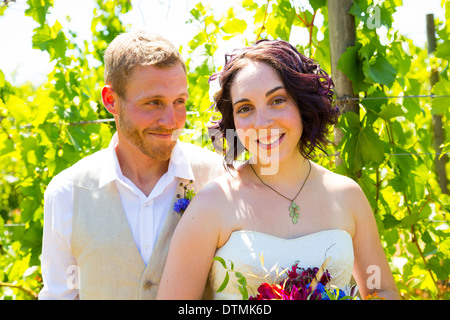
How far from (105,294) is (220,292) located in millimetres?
423

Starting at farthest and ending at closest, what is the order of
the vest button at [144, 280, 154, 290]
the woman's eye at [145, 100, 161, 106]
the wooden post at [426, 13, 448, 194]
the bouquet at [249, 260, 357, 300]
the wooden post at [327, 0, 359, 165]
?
the wooden post at [426, 13, 448, 194]
the wooden post at [327, 0, 359, 165]
the woman's eye at [145, 100, 161, 106]
the vest button at [144, 280, 154, 290]
the bouquet at [249, 260, 357, 300]

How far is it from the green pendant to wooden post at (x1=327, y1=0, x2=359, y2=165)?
64 cm

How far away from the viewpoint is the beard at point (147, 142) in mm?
2041

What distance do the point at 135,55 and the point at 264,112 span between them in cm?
55

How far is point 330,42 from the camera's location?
2.42 meters

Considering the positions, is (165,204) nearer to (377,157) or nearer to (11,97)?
(377,157)

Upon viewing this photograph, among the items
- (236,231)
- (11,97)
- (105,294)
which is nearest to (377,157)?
(236,231)

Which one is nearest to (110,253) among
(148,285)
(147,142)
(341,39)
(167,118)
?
(148,285)

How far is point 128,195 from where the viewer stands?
2.05 metres

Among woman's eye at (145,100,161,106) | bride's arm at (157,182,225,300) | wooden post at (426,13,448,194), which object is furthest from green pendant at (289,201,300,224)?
wooden post at (426,13,448,194)

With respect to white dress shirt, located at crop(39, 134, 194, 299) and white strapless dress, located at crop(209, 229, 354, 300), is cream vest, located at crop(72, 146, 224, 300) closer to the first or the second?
white dress shirt, located at crop(39, 134, 194, 299)

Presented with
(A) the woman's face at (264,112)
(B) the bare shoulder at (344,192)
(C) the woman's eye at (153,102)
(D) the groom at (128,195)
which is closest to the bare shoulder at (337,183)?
(B) the bare shoulder at (344,192)

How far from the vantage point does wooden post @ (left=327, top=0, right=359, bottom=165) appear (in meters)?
2.35

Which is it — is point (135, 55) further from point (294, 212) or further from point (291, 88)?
point (294, 212)
